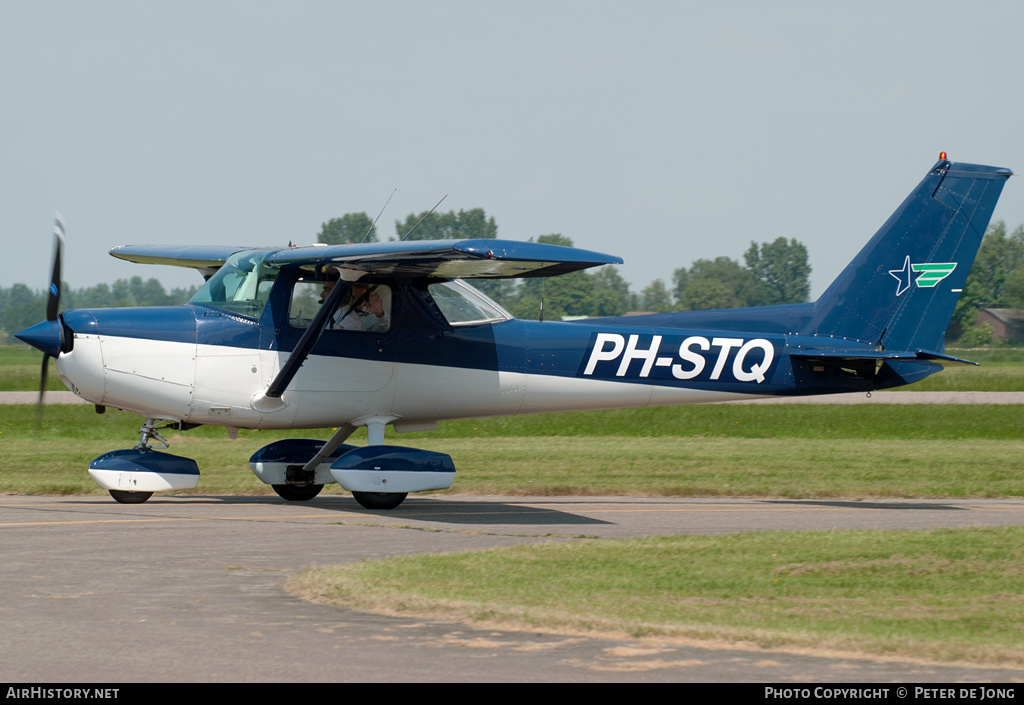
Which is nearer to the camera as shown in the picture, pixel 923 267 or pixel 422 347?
pixel 422 347

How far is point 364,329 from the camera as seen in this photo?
12.9 metres

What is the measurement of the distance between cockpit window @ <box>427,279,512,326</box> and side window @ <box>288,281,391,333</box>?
619 millimetres

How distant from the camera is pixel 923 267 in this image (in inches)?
571

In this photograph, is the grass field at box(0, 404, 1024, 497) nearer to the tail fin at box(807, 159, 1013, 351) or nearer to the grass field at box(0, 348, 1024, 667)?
the grass field at box(0, 348, 1024, 667)

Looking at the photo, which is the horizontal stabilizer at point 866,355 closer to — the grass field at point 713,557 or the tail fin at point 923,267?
the tail fin at point 923,267

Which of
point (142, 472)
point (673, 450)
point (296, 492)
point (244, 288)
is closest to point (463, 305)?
point (244, 288)

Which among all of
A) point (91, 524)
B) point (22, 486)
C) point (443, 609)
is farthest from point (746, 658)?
point (22, 486)

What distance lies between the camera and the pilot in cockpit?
1283 centimetres

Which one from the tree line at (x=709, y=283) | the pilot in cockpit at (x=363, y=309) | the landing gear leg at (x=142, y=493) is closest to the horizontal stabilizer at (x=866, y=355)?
the pilot in cockpit at (x=363, y=309)

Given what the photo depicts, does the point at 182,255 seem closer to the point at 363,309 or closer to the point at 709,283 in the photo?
the point at 363,309

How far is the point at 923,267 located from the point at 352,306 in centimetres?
736

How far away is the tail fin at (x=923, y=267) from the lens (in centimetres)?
1442

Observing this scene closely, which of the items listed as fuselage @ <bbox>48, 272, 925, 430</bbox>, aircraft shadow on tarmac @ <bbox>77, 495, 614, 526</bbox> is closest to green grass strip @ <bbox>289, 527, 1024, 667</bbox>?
aircraft shadow on tarmac @ <bbox>77, 495, 614, 526</bbox>

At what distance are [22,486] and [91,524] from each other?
4132 mm
